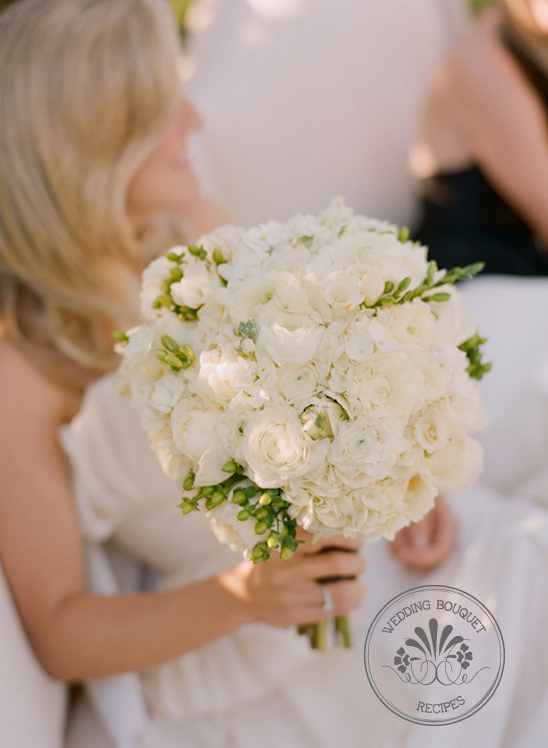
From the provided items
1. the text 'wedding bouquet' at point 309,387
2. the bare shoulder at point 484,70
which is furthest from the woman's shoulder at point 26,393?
the bare shoulder at point 484,70

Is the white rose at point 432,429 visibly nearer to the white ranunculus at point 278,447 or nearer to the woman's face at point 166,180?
the white ranunculus at point 278,447

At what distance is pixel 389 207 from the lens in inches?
99.0

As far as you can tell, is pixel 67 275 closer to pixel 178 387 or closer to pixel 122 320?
pixel 122 320

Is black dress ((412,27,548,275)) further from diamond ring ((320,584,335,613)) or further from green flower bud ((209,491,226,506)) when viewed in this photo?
green flower bud ((209,491,226,506))

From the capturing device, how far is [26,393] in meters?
1.26

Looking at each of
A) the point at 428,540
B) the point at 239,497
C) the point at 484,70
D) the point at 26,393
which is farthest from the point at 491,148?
the point at 239,497

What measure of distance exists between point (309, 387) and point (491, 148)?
1.75 meters

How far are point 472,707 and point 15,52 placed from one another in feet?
4.94

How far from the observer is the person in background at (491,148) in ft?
6.88

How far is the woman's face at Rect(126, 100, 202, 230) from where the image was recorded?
4.79 feet

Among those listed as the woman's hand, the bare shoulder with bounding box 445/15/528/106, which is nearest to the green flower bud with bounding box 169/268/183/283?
the woman's hand

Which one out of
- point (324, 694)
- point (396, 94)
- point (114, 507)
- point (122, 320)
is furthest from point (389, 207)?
point (324, 694)

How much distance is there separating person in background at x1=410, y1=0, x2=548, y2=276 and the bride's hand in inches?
54.9

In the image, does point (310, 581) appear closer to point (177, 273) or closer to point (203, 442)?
point (203, 442)
